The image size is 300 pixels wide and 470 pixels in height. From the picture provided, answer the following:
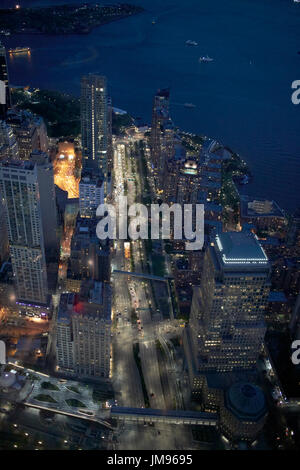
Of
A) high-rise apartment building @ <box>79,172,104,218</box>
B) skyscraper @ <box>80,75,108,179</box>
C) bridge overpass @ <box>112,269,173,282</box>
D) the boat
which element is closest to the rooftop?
bridge overpass @ <box>112,269,173,282</box>

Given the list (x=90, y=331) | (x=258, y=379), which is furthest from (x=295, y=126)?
(x=90, y=331)

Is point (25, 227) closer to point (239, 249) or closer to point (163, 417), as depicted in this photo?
point (239, 249)

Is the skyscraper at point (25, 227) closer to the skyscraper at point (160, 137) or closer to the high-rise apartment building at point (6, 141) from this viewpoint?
the high-rise apartment building at point (6, 141)

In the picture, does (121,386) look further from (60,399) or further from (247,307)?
(247,307)

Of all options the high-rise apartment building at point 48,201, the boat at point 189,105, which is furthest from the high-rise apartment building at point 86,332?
the boat at point 189,105

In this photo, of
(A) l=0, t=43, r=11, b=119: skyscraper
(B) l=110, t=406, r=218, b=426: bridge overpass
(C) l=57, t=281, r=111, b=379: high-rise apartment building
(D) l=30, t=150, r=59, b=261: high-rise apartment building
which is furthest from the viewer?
(A) l=0, t=43, r=11, b=119: skyscraper

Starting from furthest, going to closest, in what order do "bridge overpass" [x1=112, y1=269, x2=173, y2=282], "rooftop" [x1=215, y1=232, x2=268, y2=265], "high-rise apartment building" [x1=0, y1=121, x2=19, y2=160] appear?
"high-rise apartment building" [x1=0, y1=121, x2=19, y2=160]
"bridge overpass" [x1=112, y1=269, x2=173, y2=282]
"rooftop" [x1=215, y1=232, x2=268, y2=265]

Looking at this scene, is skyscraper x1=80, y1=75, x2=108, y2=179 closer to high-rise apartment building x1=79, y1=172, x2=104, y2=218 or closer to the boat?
high-rise apartment building x1=79, y1=172, x2=104, y2=218
